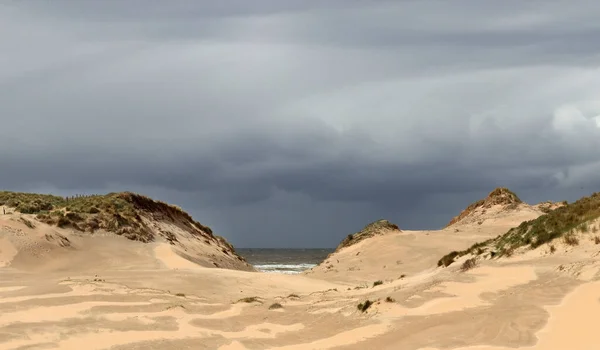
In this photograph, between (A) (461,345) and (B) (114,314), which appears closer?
(A) (461,345)

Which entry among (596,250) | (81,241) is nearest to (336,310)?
(596,250)

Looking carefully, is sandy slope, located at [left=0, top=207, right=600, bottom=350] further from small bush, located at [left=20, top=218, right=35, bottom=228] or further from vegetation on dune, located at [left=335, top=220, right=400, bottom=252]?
vegetation on dune, located at [left=335, top=220, right=400, bottom=252]

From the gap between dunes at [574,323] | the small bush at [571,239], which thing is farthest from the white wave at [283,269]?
the gap between dunes at [574,323]

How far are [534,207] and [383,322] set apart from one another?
41404 millimetres

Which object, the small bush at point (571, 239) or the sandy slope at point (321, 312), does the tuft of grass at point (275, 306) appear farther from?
the small bush at point (571, 239)

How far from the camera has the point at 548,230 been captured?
18188mm

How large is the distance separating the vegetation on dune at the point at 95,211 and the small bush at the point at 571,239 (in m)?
25.4

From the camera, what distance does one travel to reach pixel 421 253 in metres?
36.4

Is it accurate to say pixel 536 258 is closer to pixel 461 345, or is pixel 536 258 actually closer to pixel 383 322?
pixel 383 322

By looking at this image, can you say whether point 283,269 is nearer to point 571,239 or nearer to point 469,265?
point 469,265

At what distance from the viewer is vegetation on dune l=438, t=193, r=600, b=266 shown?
56.8 ft

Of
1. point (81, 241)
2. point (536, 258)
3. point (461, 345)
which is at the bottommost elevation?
point (461, 345)

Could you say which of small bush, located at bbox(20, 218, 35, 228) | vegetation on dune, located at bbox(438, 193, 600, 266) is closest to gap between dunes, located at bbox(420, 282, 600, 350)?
vegetation on dune, located at bbox(438, 193, 600, 266)

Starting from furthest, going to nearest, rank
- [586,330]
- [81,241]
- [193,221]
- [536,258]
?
[193,221] < [81,241] < [536,258] < [586,330]
